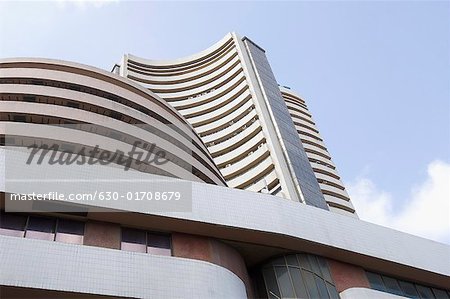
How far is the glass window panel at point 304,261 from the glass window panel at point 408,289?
4529 mm

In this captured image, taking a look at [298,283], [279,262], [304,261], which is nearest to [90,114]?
[279,262]

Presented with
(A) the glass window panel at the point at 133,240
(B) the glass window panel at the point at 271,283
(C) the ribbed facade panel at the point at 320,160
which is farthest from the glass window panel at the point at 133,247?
(C) the ribbed facade panel at the point at 320,160

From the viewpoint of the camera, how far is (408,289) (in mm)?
15539

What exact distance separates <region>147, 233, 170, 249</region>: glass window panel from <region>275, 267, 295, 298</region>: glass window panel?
3676 millimetres

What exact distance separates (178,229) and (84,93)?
37.6 ft

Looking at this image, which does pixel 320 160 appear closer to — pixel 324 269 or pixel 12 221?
pixel 324 269

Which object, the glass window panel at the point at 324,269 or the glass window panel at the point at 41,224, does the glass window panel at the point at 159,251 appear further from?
the glass window panel at the point at 324,269

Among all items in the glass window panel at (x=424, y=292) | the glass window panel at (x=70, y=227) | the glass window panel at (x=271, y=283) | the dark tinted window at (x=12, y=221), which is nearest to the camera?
the dark tinted window at (x=12, y=221)

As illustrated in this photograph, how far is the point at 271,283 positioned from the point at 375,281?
4054 millimetres

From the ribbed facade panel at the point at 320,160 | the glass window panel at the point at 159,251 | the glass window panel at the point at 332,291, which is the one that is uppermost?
the ribbed facade panel at the point at 320,160

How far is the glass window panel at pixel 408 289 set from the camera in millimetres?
15328

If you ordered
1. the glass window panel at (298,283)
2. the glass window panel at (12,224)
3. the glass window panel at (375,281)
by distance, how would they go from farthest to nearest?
the glass window panel at (375,281), the glass window panel at (298,283), the glass window panel at (12,224)

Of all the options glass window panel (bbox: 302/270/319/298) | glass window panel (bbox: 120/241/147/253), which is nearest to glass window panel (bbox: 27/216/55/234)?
glass window panel (bbox: 120/241/147/253)

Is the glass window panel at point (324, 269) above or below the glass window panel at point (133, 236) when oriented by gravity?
below
